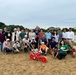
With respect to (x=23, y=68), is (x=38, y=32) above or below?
above

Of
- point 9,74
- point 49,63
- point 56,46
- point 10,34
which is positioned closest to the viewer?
point 9,74

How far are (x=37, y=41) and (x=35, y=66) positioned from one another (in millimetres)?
2118

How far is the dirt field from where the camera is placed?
10391 mm

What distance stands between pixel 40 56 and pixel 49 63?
685mm

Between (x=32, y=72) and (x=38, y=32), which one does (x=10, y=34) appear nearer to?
(x=38, y=32)

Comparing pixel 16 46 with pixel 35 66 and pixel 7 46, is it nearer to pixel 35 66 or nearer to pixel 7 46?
pixel 7 46

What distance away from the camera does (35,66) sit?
1099 centimetres

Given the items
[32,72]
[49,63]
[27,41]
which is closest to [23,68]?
[32,72]

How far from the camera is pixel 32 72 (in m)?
10.4

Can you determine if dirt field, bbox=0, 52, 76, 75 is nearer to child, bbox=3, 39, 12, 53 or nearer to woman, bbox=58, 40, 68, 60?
woman, bbox=58, 40, 68, 60

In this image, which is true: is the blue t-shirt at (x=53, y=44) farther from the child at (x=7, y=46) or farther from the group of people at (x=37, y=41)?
the child at (x=7, y=46)

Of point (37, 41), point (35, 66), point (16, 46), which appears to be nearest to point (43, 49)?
point (37, 41)

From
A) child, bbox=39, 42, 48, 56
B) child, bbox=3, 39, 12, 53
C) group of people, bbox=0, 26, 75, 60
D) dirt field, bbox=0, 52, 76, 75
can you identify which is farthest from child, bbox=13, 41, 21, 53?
child, bbox=39, 42, 48, 56

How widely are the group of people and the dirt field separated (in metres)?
0.54
